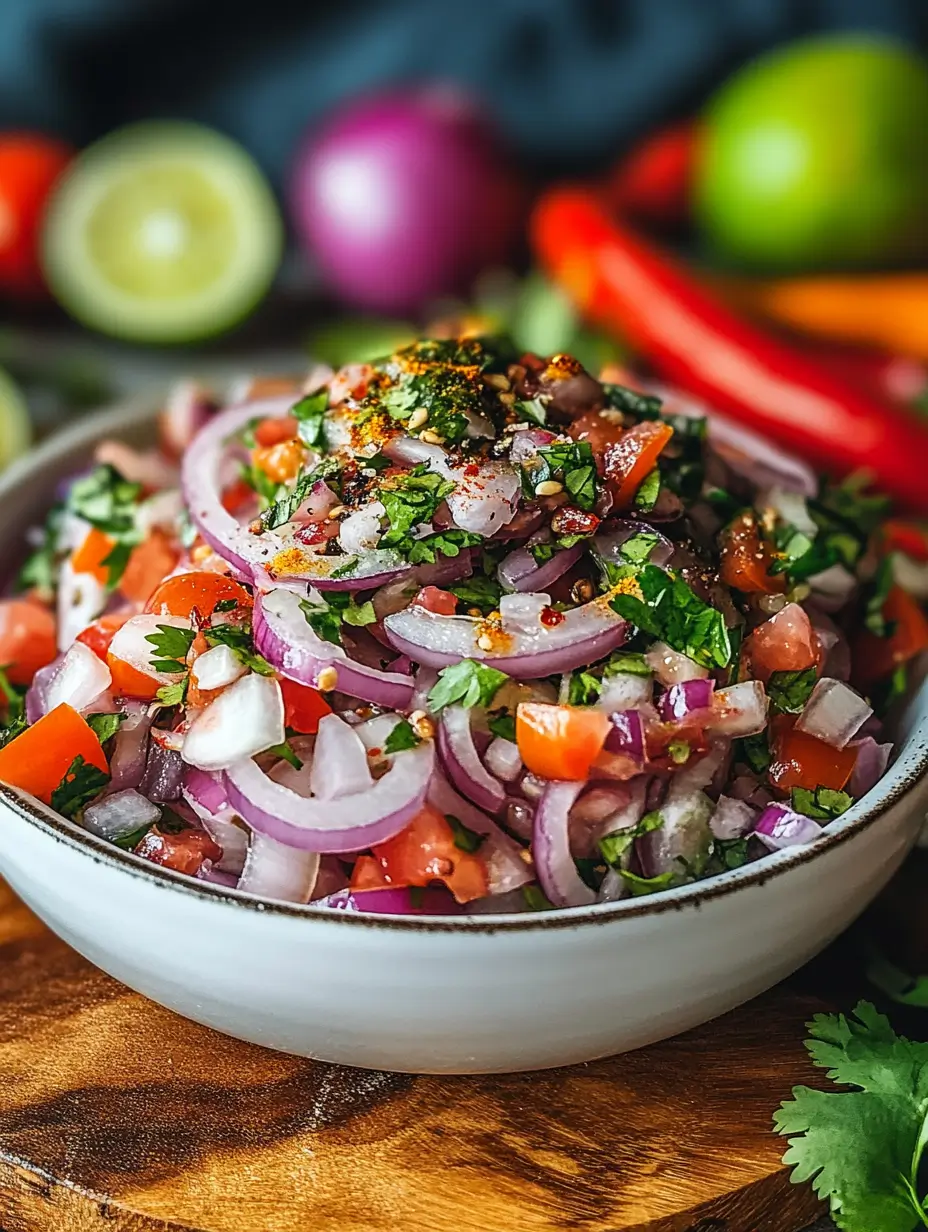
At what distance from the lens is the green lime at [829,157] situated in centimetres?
544

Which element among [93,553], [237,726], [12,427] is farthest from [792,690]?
[12,427]

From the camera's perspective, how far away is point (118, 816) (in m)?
2.36

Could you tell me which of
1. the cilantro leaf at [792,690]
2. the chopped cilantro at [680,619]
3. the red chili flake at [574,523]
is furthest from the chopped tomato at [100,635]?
the cilantro leaf at [792,690]

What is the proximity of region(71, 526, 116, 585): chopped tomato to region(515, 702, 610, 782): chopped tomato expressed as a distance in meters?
1.05

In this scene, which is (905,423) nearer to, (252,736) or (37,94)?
(252,736)

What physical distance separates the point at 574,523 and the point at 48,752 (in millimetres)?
984

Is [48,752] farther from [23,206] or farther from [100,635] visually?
[23,206]

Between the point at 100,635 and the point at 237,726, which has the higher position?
the point at 237,726

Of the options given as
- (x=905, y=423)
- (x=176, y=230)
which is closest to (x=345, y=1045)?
(x=905, y=423)

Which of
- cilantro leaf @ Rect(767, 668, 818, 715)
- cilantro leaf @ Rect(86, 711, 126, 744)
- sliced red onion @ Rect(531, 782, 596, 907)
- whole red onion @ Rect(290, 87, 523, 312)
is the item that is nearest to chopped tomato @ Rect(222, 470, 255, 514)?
cilantro leaf @ Rect(86, 711, 126, 744)

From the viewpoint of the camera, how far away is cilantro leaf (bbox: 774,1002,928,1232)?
220cm

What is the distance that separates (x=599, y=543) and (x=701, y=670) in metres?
0.33

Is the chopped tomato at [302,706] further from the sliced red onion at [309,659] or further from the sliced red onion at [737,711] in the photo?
the sliced red onion at [737,711]

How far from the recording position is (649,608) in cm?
242
